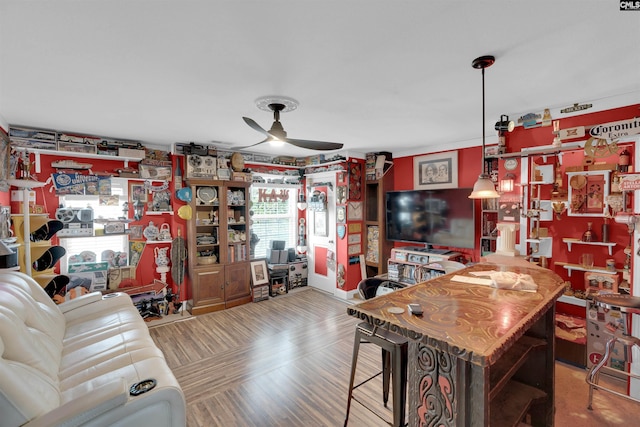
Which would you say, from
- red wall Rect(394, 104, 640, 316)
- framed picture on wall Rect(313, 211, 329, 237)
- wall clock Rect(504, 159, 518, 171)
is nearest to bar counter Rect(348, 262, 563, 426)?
red wall Rect(394, 104, 640, 316)

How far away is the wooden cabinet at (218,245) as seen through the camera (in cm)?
428

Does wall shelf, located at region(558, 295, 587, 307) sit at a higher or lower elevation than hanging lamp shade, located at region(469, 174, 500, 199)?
lower

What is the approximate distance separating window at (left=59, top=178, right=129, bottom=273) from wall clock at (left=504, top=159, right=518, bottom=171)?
186 inches

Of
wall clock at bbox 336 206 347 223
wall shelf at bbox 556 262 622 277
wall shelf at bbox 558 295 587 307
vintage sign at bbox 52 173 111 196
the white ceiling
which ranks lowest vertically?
wall shelf at bbox 558 295 587 307

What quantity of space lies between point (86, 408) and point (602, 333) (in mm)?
3506

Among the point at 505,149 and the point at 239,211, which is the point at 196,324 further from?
the point at 505,149

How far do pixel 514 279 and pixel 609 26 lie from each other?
142 cm

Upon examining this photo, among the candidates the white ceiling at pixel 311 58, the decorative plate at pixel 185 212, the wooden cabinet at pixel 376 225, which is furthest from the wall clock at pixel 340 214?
the decorative plate at pixel 185 212

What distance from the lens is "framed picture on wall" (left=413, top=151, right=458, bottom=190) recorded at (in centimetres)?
420

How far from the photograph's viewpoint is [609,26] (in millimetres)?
1453

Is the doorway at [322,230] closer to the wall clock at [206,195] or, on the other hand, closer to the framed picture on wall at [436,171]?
the framed picture on wall at [436,171]

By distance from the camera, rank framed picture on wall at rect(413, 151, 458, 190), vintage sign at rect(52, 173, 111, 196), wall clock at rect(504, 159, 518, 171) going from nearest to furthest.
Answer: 1. wall clock at rect(504, 159, 518, 171)
2. vintage sign at rect(52, 173, 111, 196)
3. framed picture on wall at rect(413, 151, 458, 190)

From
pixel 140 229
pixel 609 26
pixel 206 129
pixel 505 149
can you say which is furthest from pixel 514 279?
pixel 140 229

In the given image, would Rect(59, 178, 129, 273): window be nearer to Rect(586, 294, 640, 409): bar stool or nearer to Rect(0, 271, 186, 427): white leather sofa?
Rect(0, 271, 186, 427): white leather sofa
